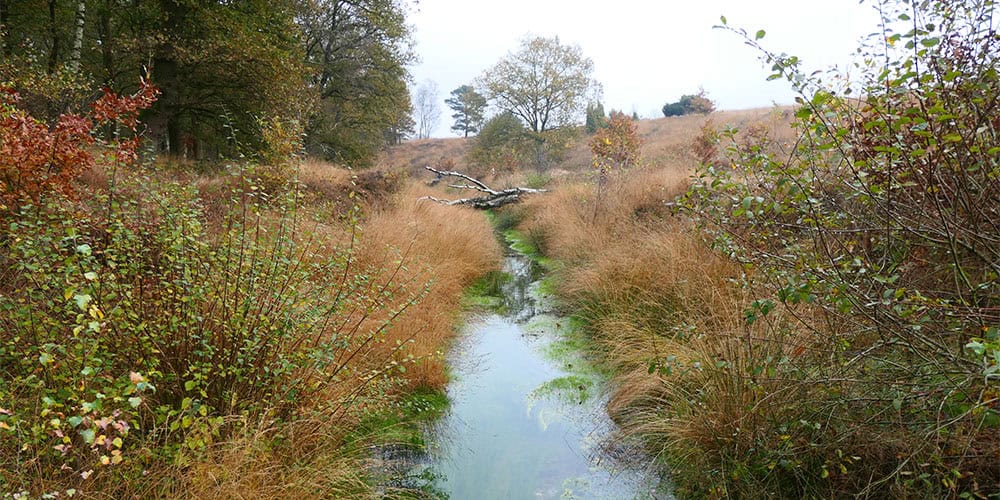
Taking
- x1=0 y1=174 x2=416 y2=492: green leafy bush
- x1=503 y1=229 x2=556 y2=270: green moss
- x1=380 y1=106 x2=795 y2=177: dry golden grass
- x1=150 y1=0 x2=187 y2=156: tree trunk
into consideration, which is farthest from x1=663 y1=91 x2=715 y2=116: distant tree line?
x1=0 y1=174 x2=416 y2=492: green leafy bush

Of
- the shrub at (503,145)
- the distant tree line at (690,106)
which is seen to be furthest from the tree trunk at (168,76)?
the distant tree line at (690,106)

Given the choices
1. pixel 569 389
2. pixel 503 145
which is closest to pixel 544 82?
pixel 503 145

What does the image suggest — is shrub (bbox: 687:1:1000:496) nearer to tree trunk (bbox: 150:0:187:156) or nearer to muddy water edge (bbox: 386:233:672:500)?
muddy water edge (bbox: 386:233:672:500)

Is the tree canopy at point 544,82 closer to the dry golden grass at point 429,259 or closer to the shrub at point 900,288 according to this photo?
the dry golden grass at point 429,259

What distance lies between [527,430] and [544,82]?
24.4 metres

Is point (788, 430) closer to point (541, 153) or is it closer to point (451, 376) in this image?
point (451, 376)

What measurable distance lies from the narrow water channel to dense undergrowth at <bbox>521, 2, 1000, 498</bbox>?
28 centimetres

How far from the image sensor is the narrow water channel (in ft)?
10.8

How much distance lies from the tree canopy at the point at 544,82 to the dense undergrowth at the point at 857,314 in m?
22.8

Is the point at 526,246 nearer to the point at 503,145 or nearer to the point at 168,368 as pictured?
the point at 168,368

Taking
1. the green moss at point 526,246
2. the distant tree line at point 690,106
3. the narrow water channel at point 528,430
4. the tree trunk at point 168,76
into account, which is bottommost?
the narrow water channel at point 528,430

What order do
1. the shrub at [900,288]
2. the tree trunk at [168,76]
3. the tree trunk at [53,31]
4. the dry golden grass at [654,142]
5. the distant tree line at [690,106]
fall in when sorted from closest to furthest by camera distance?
the shrub at [900,288]
the tree trunk at [53,31]
the tree trunk at [168,76]
the dry golden grass at [654,142]
the distant tree line at [690,106]

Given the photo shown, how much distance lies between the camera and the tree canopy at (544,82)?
1017 inches

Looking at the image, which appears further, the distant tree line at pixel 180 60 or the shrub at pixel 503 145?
the shrub at pixel 503 145
